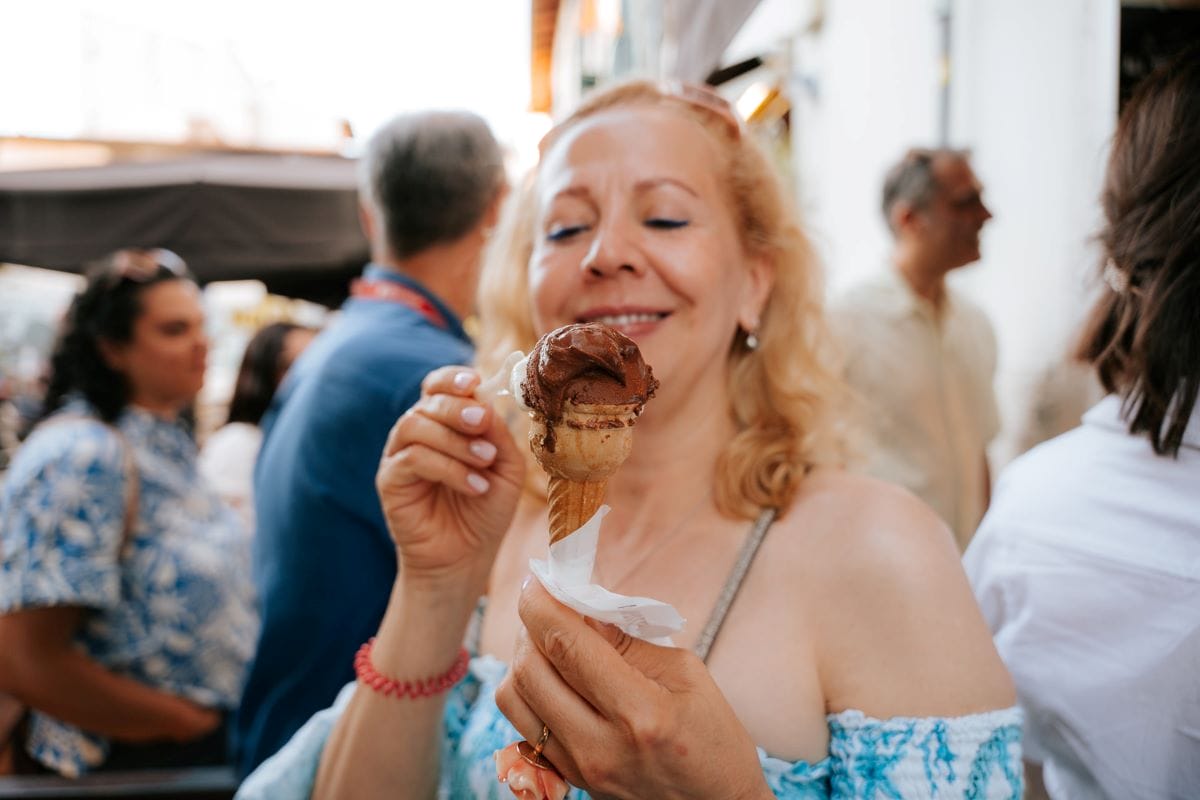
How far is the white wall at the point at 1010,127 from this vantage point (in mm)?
2914

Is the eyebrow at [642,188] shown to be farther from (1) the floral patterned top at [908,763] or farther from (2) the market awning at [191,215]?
(2) the market awning at [191,215]

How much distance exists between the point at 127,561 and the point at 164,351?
99 centimetres

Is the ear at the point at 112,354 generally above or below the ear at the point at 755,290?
below

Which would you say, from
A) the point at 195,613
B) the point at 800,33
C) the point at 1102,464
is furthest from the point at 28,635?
the point at 800,33

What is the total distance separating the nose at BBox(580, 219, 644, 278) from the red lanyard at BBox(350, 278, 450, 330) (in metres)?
1.33

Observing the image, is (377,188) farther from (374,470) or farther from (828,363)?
(828,363)

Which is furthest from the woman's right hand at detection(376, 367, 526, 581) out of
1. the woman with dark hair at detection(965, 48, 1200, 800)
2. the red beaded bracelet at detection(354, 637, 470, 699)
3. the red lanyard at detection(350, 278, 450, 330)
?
the red lanyard at detection(350, 278, 450, 330)

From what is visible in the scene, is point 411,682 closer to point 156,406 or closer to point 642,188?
point 642,188

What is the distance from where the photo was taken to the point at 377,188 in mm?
2916

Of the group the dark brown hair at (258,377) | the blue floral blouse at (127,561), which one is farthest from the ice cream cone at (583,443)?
the dark brown hair at (258,377)

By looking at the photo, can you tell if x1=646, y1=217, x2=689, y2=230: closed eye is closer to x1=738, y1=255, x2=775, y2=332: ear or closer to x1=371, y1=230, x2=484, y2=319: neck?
x1=738, y1=255, x2=775, y2=332: ear

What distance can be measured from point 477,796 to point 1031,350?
3140 mm

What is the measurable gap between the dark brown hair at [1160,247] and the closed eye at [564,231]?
115 cm

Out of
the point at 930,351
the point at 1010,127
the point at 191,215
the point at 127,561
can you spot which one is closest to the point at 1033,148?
the point at 1010,127
